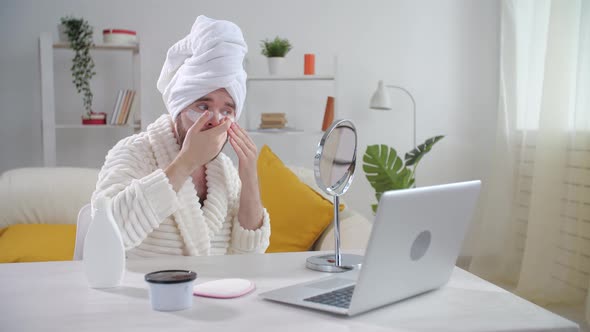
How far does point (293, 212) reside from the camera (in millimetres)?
2844

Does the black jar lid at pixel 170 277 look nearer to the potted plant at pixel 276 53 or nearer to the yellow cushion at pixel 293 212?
the yellow cushion at pixel 293 212

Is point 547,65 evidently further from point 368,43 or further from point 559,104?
point 368,43

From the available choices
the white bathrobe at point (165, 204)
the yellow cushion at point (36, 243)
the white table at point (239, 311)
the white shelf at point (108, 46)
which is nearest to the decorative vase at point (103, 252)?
the white table at point (239, 311)

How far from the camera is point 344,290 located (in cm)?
113

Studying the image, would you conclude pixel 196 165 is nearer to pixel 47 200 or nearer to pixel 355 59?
pixel 47 200

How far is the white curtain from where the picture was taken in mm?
3230

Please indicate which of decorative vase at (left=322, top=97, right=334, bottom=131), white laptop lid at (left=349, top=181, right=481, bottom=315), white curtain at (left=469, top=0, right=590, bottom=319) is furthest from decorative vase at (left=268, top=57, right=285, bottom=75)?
white laptop lid at (left=349, top=181, right=481, bottom=315)

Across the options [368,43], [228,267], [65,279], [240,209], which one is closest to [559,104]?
[368,43]

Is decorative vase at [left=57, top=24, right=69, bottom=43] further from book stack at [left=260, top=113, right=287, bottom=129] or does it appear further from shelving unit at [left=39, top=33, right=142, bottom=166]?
book stack at [left=260, top=113, right=287, bottom=129]

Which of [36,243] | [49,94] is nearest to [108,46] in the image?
[49,94]

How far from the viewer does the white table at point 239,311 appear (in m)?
0.95

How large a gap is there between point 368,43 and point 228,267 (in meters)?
3.18

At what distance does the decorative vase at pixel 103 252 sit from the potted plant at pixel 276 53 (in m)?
2.79

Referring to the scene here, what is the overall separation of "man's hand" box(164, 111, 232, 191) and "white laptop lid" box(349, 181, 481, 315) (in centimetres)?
65
